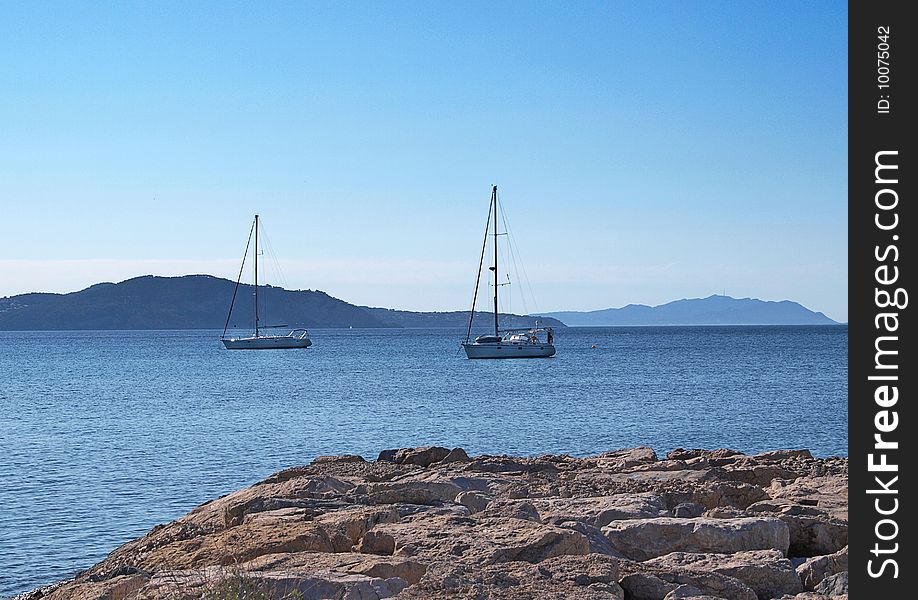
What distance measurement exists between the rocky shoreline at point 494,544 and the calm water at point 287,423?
17.5ft

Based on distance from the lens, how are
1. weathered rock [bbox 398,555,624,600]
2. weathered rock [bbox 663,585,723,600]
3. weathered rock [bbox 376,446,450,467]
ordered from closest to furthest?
weathered rock [bbox 398,555,624,600] → weathered rock [bbox 663,585,723,600] → weathered rock [bbox 376,446,450,467]

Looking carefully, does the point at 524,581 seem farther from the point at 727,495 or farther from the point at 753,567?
the point at 727,495

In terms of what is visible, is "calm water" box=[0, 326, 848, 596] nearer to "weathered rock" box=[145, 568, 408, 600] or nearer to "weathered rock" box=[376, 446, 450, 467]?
"weathered rock" box=[376, 446, 450, 467]

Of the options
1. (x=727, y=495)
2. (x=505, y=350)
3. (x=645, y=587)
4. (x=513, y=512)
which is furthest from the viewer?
(x=505, y=350)

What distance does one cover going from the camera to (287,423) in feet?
118

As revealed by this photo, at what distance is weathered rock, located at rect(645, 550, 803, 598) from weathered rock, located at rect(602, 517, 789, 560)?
0.42 meters

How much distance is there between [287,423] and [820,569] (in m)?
29.3

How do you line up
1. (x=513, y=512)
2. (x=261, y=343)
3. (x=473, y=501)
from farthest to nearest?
(x=261, y=343)
(x=473, y=501)
(x=513, y=512)

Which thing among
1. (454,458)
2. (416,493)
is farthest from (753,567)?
(454,458)

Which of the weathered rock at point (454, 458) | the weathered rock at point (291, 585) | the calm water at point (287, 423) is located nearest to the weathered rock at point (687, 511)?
the weathered rock at point (291, 585)

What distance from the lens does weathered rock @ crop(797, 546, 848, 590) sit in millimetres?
7824

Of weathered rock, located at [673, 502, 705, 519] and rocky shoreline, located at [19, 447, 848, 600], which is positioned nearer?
rocky shoreline, located at [19, 447, 848, 600]

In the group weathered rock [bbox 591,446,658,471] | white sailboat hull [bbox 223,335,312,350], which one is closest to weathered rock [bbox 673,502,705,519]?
weathered rock [bbox 591,446,658,471]

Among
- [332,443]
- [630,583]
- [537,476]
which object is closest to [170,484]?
[332,443]
